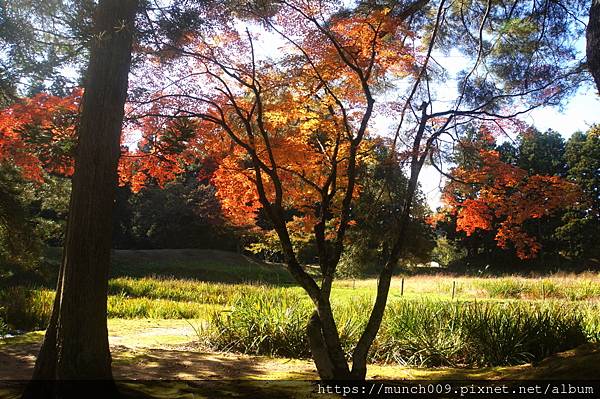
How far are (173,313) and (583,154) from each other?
38.1 m

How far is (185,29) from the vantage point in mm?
5031

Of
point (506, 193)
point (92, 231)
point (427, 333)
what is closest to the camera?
point (92, 231)

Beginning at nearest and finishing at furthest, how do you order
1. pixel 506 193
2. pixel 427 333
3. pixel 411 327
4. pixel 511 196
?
1. pixel 511 196
2. pixel 427 333
3. pixel 411 327
4. pixel 506 193

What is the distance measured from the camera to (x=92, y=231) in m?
3.84

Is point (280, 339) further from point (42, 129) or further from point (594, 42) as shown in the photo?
point (594, 42)

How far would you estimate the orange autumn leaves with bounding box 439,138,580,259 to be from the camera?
228 inches

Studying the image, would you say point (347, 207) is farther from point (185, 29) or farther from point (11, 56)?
point (11, 56)

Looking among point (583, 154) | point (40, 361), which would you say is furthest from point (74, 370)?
point (583, 154)

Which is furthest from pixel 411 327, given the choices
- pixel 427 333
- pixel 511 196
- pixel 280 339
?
pixel 511 196

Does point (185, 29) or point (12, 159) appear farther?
point (12, 159)

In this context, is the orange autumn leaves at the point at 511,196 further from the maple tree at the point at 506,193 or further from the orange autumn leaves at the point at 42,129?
the orange autumn leaves at the point at 42,129

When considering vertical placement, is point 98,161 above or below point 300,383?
above

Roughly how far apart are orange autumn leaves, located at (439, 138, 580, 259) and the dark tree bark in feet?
7.86

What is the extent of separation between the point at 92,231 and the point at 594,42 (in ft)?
14.3
